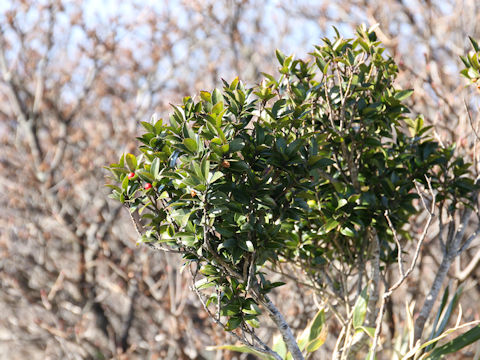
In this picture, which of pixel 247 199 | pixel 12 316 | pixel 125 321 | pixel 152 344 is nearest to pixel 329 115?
pixel 247 199

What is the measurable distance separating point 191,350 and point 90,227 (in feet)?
6.04

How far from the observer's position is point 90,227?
4.86 metres

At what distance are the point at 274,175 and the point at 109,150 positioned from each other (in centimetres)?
379

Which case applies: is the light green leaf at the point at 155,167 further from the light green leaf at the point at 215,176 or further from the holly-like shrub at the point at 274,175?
the light green leaf at the point at 215,176

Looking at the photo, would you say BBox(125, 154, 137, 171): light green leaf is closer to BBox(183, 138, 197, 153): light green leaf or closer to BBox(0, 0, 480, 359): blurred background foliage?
BBox(183, 138, 197, 153): light green leaf

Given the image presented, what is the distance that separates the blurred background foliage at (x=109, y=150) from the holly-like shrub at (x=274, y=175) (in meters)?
1.91

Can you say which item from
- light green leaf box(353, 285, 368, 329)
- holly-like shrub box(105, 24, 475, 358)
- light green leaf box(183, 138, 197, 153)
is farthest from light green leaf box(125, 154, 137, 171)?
Result: light green leaf box(353, 285, 368, 329)

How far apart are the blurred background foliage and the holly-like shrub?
6.26 ft

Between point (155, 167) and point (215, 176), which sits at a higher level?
point (155, 167)

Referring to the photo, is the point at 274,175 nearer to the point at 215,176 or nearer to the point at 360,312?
the point at 215,176

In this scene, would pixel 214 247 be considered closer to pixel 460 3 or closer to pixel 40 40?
pixel 460 3

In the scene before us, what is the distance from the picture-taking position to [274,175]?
5.46 feet

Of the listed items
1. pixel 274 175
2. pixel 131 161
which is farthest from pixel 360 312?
pixel 131 161

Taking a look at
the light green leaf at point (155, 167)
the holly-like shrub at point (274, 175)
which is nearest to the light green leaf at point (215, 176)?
the holly-like shrub at point (274, 175)
